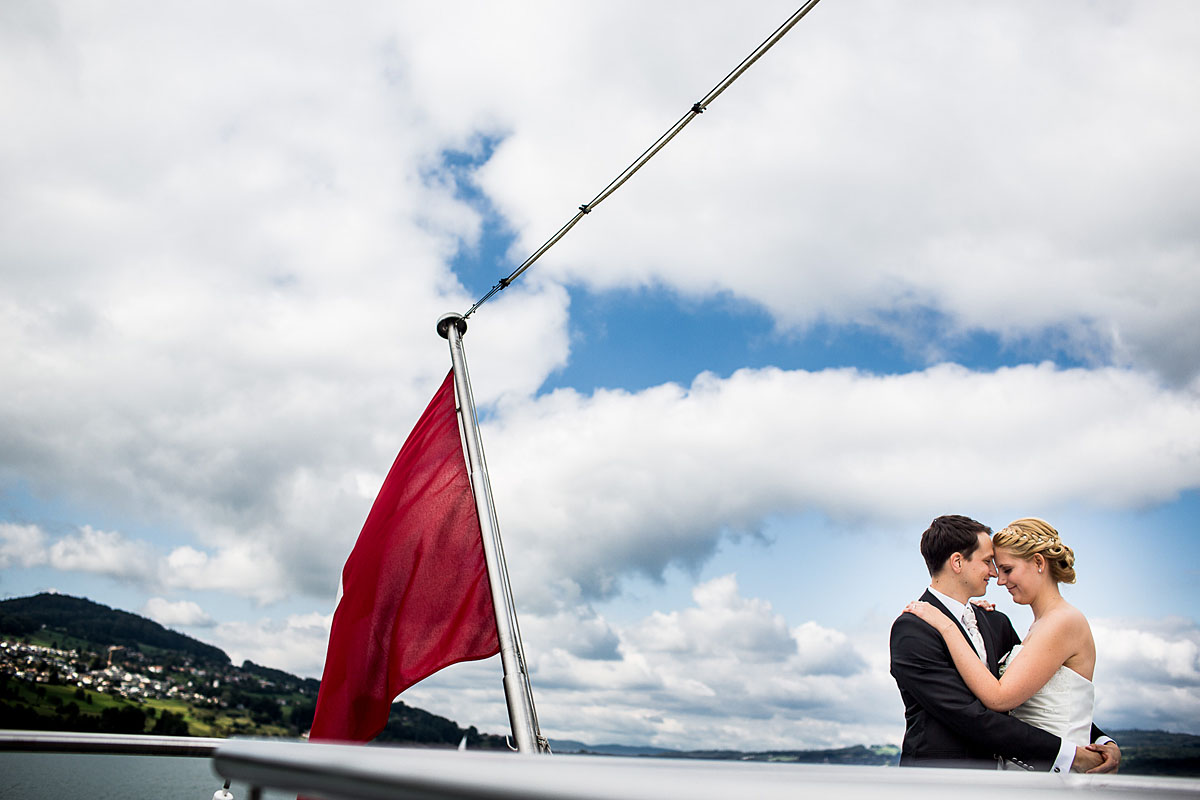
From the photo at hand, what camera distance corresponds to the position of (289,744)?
1174mm

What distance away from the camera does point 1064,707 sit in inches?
170

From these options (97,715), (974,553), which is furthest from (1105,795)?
(97,715)

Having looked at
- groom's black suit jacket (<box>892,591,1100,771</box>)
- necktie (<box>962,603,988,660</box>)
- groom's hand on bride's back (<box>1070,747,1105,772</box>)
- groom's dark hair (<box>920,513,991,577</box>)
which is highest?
groom's dark hair (<box>920,513,991,577</box>)

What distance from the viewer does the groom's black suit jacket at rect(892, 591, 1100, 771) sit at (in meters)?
4.13

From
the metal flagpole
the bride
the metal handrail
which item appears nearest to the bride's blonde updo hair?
the bride

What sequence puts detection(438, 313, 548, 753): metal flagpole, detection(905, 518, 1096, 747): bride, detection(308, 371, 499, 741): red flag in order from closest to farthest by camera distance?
1. detection(905, 518, 1096, 747): bride
2. detection(438, 313, 548, 753): metal flagpole
3. detection(308, 371, 499, 741): red flag

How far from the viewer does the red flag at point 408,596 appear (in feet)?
18.6

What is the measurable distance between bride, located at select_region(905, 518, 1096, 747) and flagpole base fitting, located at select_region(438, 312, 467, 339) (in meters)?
4.17

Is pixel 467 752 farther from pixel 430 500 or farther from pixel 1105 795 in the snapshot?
pixel 430 500

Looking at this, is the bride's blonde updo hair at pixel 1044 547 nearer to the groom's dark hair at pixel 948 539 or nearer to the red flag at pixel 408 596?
the groom's dark hair at pixel 948 539

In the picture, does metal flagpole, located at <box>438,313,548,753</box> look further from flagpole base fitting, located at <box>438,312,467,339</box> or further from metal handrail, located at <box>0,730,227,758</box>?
metal handrail, located at <box>0,730,227,758</box>

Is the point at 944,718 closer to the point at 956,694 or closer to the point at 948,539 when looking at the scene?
the point at 956,694

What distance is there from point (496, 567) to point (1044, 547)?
3.45 meters

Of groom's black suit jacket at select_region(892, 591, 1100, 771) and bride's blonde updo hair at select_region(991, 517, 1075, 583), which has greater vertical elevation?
bride's blonde updo hair at select_region(991, 517, 1075, 583)
